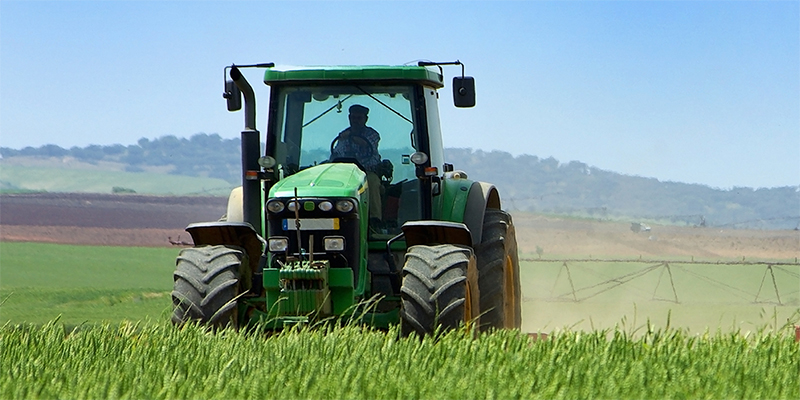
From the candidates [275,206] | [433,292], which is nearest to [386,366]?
[433,292]

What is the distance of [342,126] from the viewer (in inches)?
370

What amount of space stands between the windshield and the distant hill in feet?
160

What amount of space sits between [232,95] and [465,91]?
74.9 inches

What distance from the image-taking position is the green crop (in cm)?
555

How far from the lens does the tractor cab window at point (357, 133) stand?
9281mm

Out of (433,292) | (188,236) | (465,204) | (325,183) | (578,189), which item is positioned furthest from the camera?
(578,189)

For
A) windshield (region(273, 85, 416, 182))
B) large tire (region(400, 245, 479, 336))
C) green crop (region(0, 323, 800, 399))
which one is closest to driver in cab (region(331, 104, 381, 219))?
windshield (region(273, 85, 416, 182))

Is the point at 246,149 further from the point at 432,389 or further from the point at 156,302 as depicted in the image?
the point at 156,302

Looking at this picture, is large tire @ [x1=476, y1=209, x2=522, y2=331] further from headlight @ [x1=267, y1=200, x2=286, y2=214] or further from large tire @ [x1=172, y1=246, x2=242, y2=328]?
large tire @ [x1=172, y1=246, x2=242, y2=328]

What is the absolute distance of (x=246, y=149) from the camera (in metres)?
8.88

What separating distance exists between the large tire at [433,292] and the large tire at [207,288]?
1.24 meters

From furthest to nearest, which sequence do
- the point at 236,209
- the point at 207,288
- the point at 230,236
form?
the point at 236,209 → the point at 230,236 → the point at 207,288

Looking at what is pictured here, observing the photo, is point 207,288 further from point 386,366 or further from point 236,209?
point 386,366

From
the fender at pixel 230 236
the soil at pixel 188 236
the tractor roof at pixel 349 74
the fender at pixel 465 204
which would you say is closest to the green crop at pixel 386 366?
the fender at pixel 230 236
